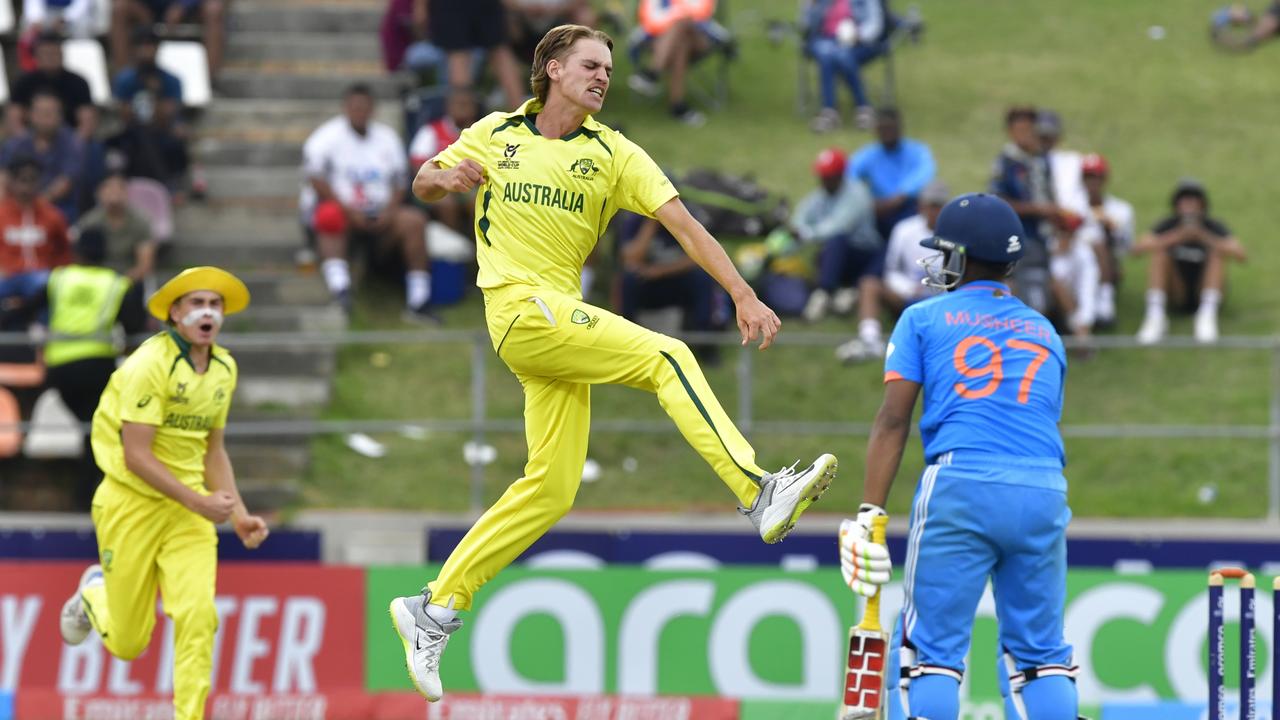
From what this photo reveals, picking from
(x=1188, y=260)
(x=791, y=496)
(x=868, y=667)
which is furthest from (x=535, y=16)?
(x=868, y=667)

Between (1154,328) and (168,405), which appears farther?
(1154,328)

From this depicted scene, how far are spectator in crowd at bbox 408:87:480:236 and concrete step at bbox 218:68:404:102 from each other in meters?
2.15

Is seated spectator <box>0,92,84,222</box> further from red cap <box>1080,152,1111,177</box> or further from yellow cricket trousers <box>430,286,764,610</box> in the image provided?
yellow cricket trousers <box>430,286,764,610</box>

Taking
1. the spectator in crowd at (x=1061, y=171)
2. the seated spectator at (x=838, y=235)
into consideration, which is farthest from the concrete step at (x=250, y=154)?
the spectator in crowd at (x=1061, y=171)

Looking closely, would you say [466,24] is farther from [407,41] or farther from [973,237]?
[973,237]

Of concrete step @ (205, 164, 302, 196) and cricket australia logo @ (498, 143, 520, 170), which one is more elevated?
concrete step @ (205, 164, 302, 196)

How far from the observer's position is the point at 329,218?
50.9 ft

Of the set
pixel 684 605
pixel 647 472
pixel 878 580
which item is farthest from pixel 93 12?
pixel 878 580

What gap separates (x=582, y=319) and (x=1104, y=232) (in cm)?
958

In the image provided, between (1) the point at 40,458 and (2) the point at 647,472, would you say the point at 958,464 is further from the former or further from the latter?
(1) the point at 40,458

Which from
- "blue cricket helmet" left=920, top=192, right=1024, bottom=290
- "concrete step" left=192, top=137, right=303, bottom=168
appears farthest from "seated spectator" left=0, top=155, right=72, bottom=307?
"blue cricket helmet" left=920, top=192, right=1024, bottom=290

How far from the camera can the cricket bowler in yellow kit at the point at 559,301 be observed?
24.9ft

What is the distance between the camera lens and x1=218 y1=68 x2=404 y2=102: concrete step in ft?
59.1

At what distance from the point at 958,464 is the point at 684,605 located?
515 centimetres
